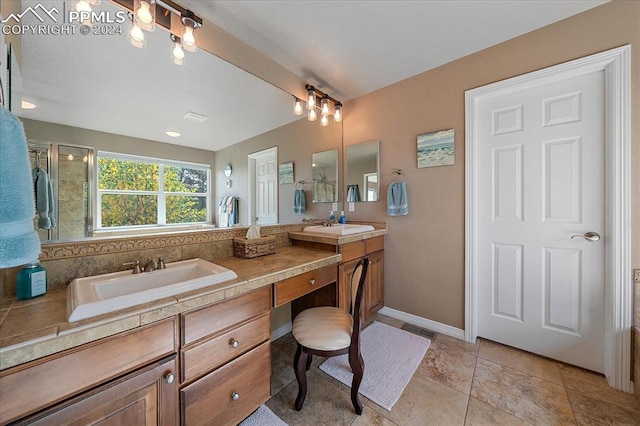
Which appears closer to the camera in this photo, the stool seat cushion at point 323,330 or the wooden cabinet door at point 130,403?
the wooden cabinet door at point 130,403

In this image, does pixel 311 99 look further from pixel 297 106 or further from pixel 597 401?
pixel 597 401

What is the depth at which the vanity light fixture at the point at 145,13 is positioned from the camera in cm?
123

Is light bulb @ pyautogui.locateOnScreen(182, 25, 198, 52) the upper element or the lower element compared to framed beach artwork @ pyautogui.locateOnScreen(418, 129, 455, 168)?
upper

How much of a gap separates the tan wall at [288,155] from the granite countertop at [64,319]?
72cm

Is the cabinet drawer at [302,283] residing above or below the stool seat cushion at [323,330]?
above

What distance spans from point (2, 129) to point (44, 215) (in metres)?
0.64

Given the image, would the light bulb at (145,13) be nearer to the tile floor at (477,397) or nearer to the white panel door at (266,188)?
the white panel door at (266,188)

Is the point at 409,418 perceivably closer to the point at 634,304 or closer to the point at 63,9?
the point at 634,304

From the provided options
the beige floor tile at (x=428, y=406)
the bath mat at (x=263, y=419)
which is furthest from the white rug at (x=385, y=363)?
the bath mat at (x=263, y=419)

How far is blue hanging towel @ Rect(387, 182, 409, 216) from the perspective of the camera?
2.19m

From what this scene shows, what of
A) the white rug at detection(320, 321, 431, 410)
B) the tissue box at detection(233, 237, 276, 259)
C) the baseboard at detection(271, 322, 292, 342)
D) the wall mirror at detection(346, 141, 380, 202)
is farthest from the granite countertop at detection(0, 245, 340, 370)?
the wall mirror at detection(346, 141, 380, 202)

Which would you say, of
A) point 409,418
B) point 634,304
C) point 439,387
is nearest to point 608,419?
point 634,304

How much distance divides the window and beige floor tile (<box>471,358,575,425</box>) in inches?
83.0

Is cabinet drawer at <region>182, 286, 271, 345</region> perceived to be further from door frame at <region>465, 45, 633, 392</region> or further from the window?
door frame at <region>465, 45, 633, 392</region>
